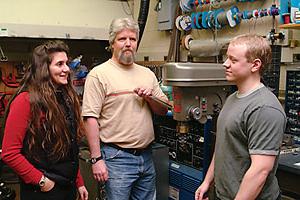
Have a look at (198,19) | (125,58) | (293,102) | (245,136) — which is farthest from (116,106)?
(198,19)

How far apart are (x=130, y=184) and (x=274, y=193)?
79 centimetres

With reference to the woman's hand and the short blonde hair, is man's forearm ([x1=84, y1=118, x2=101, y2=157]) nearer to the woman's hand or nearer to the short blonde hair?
the woman's hand

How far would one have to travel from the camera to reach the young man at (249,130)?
1365 mm

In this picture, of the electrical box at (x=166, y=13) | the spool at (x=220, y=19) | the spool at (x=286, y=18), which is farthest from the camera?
the electrical box at (x=166, y=13)

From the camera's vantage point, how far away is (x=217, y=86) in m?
2.14

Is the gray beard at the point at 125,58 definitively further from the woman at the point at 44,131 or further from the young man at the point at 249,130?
the young man at the point at 249,130

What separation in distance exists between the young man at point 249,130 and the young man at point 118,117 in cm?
56

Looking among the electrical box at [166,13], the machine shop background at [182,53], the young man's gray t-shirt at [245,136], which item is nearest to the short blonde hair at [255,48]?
the young man's gray t-shirt at [245,136]

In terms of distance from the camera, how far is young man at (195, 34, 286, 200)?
1.37m

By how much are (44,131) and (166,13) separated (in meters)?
2.25

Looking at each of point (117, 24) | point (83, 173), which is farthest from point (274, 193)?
point (83, 173)

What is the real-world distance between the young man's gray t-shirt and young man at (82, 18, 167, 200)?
54 cm

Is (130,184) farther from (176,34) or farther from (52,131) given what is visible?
(176,34)

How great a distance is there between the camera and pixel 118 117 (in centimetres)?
194
